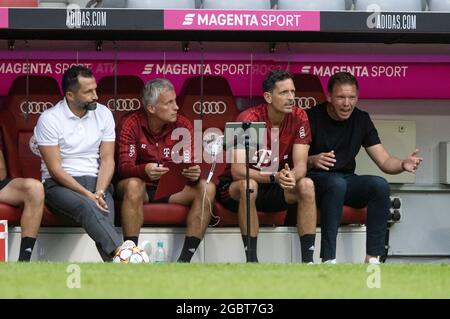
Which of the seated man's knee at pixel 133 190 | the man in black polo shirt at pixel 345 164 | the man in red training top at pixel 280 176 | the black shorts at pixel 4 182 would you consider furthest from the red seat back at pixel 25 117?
the man in black polo shirt at pixel 345 164

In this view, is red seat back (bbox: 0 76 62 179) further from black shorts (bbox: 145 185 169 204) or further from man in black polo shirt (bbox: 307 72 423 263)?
man in black polo shirt (bbox: 307 72 423 263)

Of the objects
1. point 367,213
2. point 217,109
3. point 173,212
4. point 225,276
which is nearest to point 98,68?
point 217,109

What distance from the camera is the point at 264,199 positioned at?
1079 cm

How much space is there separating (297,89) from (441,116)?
A: 4.78 ft

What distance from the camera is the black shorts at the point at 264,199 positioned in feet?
35.3

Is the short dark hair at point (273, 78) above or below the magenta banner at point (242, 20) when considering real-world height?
below

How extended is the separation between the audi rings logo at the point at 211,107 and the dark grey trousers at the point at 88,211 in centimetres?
150

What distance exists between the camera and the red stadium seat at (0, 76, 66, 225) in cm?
1147

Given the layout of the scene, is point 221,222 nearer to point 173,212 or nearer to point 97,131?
point 173,212

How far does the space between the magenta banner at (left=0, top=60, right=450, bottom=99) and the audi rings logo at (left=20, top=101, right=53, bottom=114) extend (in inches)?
11.8

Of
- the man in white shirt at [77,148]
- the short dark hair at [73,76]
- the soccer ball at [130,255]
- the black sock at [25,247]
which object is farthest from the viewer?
the short dark hair at [73,76]

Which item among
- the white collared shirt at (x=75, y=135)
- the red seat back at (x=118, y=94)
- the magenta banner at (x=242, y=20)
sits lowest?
the white collared shirt at (x=75, y=135)

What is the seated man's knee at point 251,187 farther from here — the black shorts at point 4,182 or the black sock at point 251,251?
the black shorts at point 4,182

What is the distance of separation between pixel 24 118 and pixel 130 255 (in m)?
2.56
